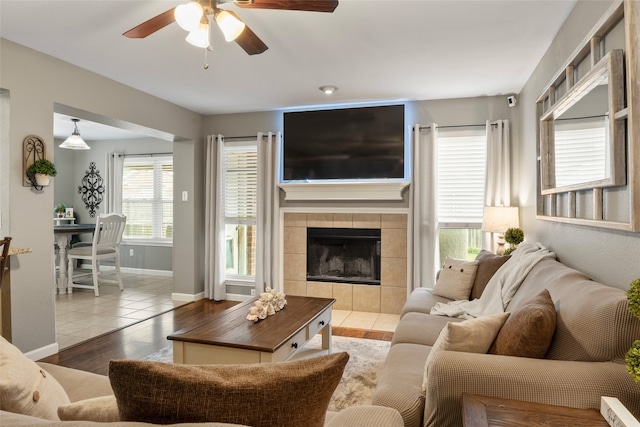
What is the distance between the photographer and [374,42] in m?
3.01

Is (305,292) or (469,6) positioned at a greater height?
(469,6)

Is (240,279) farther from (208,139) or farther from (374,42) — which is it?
(374,42)

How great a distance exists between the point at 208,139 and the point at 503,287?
407cm

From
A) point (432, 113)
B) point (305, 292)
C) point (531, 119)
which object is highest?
point (432, 113)

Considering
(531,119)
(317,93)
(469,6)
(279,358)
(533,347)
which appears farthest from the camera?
(317,93)

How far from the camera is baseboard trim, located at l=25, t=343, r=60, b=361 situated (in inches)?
124

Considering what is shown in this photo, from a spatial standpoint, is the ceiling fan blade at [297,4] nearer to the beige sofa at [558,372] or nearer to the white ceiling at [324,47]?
the white ceiling at [324,47]

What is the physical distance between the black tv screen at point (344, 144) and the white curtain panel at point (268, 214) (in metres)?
0.16

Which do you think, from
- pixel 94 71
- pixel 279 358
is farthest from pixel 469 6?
pixel 94 71

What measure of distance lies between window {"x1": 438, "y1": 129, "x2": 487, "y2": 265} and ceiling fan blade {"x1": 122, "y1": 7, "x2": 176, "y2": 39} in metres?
3.25

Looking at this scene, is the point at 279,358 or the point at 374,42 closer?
the point at 279,358

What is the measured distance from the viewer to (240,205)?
5.34 metres

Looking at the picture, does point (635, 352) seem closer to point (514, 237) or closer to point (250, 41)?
point (250, 41)

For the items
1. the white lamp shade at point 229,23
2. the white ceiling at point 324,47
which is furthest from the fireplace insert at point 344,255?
the white lamp shade at point 229,23
